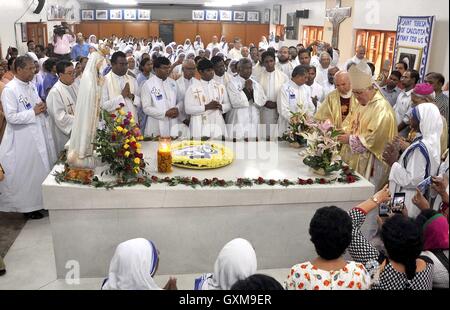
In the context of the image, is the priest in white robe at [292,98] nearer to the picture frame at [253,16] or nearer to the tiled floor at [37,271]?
the tiled floor at [37,271]

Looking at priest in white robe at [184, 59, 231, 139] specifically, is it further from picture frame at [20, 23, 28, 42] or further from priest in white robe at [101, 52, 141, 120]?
picture frame at [20, 23, 28, 42]

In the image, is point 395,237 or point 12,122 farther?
point 12,122

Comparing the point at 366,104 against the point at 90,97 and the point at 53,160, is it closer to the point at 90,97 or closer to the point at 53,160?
the point at 90,97

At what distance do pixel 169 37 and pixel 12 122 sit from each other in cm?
2125

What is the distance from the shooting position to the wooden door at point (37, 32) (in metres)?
14.7

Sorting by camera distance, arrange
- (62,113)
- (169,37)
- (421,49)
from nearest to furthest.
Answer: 1. (62,113)
2. (421,49)
3. (169,37)

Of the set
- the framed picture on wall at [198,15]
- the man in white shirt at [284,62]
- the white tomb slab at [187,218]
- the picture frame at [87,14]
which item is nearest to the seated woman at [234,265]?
the white tomb slab at [187,218]

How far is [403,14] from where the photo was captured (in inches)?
384

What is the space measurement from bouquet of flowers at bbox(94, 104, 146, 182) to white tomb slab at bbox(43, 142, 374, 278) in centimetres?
19

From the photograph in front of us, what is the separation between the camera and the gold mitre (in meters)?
4.48

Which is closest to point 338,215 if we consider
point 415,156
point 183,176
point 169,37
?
point 415,156

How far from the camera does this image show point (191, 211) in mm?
3854

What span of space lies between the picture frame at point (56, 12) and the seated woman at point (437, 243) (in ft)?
58.5

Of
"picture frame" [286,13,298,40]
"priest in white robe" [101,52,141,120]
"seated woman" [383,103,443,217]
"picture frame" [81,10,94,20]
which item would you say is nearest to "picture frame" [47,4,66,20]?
"picture frame" [81,10,94,20]
